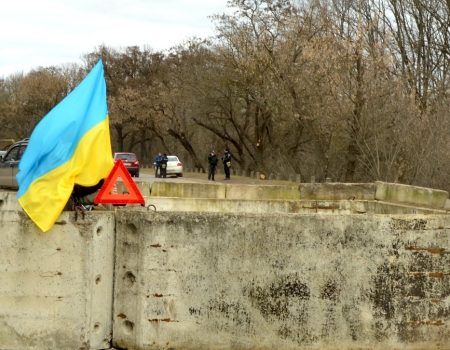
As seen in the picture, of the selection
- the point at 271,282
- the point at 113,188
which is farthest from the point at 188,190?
the point at 271,282

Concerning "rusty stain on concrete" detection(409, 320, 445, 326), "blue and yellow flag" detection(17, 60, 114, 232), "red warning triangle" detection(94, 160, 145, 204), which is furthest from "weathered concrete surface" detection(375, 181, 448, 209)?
"blue and yellow flag" detection(17, 60, 114, 232)

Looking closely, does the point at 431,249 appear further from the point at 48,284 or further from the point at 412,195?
the point at 412,195

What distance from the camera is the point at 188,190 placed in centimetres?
1056

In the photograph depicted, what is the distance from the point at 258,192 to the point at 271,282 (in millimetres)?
5303

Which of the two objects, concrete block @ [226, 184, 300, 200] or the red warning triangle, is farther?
concrete block @ [226, 184, 300, 200]

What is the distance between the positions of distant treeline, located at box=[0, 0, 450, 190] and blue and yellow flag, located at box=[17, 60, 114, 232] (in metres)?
16.6

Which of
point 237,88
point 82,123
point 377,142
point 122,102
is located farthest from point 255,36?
point 82,123

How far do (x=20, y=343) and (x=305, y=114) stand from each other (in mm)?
27153

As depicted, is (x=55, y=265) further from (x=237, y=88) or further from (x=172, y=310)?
(x=237, y=88)

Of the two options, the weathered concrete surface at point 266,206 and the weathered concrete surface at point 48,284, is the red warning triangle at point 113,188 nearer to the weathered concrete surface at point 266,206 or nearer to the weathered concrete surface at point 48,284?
the weathered concrete surface at point 48,284

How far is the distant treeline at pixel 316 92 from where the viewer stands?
23219 millimetres

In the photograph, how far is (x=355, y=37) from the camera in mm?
28703

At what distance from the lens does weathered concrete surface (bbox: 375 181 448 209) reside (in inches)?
317

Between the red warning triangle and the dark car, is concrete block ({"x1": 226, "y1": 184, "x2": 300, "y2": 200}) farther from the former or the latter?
the dark car
